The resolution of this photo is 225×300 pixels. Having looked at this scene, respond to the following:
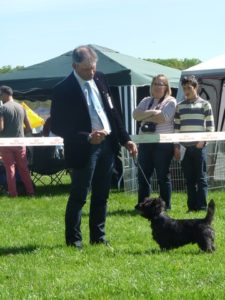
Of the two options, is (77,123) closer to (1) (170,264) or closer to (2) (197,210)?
(1) (170,264)

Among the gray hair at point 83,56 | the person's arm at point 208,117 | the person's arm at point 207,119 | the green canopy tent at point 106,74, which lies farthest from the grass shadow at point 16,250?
the green canopy tent at point 106,74

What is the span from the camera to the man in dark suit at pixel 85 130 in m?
6.01

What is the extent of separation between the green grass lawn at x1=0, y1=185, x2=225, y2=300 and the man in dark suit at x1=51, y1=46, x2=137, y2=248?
1.45ft

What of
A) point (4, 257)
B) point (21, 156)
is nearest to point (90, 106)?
point (4, 257)

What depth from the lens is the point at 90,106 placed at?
6.07m

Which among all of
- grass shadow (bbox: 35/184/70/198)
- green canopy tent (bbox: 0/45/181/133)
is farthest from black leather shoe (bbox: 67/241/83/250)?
green canopy tent (bbox: 0/45/181/133)

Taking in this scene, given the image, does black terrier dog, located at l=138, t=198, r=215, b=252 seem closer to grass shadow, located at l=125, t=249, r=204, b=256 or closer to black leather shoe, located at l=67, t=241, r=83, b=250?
grass shadow, located at l=125, t=249, r=204, b=256

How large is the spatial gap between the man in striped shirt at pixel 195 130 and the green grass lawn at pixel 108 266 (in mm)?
454

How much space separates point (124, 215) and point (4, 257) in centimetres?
269

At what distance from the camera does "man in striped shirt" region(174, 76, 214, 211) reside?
27.8 feet

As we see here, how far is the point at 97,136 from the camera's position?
233 inches

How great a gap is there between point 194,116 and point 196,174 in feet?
2.20

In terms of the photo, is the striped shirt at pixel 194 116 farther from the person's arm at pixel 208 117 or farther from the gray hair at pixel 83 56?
the gray hair at pixel 83 56

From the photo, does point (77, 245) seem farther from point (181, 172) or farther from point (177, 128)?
point (181, 172)
